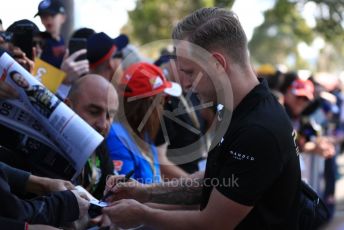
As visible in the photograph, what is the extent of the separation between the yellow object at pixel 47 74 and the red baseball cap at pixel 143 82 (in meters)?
0.53

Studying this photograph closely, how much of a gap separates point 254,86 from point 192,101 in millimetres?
2723

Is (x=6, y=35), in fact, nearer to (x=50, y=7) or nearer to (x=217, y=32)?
(x=50, y=7)

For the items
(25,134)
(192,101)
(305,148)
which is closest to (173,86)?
(192,101)

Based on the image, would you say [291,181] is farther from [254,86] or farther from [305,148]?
[305,148]

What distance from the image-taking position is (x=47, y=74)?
4039 mm

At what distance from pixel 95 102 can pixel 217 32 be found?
1292mm

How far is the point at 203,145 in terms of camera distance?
18.2 feet

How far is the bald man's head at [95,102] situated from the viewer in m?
3.70

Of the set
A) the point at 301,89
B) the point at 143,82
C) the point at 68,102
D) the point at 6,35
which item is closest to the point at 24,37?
the point at 6,35

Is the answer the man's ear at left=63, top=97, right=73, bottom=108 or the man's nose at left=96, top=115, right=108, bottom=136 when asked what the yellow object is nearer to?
the man's ear at left=63, top=97, right=73, bottom=108

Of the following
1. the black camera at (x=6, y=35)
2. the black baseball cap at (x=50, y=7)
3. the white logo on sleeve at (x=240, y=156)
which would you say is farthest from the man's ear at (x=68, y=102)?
the white logo on sleeve at (x=240, y=156)

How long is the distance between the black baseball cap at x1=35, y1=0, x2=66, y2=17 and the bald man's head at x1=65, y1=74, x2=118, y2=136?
0.94m

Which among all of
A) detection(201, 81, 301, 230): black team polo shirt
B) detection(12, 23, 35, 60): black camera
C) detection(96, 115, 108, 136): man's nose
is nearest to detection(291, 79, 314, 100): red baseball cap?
detection(96, 115, 108, 136): man's nose

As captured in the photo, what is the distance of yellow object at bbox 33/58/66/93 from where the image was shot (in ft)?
13.1
